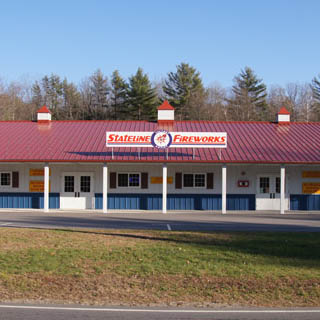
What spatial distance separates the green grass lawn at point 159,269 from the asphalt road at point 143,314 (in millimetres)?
464

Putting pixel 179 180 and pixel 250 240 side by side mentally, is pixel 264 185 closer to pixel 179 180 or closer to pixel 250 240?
pixel 179 180

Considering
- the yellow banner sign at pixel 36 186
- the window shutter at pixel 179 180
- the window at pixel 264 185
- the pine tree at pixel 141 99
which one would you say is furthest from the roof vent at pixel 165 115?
the pine tree at pixel 141 99

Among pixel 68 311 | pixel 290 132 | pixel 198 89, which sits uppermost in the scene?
pixel 198 89

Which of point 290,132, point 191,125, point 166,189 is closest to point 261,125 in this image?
point 290,132

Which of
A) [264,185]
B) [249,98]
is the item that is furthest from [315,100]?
[264,185]

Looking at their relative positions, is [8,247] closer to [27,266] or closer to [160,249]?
Answer: [27,266]

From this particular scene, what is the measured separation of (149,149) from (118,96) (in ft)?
108

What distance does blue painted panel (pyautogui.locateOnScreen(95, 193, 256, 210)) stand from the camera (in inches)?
974

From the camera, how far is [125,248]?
11.6 meters

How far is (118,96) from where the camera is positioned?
5647 cm

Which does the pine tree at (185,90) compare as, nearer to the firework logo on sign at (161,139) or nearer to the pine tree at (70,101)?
the pine tree at (70,101)

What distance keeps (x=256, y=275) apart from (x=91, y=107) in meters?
53.1

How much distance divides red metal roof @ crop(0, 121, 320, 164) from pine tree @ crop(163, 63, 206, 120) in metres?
26.2

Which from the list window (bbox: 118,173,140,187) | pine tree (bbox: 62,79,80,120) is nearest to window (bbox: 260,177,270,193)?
window (bbox: 118,173,140,187)
